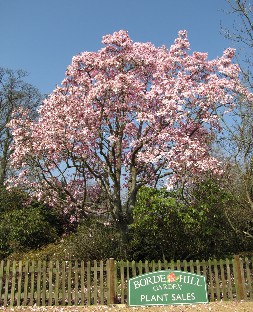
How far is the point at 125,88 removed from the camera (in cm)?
1370

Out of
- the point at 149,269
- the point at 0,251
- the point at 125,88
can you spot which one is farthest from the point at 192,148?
the point at 0,251

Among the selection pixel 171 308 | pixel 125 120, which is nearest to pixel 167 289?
pixel 171 308

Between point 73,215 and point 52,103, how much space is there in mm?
5647

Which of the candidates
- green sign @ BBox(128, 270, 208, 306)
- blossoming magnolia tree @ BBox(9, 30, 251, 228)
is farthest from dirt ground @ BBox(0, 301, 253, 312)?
blossoming magnolia tree @ BBox(9, 30, 251, 228)

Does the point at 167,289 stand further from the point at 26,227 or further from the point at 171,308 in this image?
the point at 26,227

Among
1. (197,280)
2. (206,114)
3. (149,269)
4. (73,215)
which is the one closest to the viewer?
(197,280)

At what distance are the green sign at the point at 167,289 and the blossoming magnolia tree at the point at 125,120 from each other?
4.63 metres

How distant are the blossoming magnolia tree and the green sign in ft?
15.2

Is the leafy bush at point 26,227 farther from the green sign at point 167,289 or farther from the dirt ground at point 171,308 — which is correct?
the green sign at point 167,289

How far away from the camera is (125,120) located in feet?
48.9

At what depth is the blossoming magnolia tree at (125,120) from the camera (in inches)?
547

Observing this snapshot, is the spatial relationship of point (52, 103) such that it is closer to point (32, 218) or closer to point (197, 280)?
point (32, 218)

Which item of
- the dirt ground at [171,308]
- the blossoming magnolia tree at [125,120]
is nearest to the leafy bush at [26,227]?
the blossoming magnolia tree at [125,120]

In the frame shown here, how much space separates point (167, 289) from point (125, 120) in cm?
751
